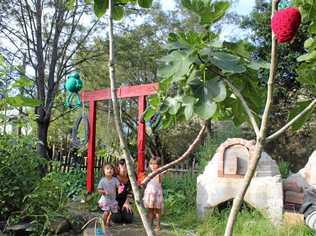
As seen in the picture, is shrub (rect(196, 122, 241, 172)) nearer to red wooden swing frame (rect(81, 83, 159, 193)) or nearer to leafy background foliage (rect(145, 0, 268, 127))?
red wooden swing frame (rect(81, 83, 159, 193))

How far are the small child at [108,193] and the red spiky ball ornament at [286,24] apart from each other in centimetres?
609

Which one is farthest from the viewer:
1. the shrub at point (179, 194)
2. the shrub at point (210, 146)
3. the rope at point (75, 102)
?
the rope at point (75, 102)

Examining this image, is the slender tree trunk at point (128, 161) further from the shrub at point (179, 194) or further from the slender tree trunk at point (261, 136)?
the shrub at point (179, 194)

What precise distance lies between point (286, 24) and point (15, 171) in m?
4.83

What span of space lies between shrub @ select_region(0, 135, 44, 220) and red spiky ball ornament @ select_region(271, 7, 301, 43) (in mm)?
4717

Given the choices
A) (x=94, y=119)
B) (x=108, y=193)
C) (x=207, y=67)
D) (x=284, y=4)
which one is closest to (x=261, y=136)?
(x=207, y=67)

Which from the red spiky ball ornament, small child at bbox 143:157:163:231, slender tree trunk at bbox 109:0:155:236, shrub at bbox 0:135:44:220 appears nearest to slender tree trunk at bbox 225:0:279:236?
the red spiky ball ornament

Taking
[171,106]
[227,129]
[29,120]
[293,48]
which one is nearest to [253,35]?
[293,48]

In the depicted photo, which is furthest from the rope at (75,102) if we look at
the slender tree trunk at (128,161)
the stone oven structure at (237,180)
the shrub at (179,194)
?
the slender tree trunk at (128,161)

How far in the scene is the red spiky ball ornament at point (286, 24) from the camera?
3.01 ft

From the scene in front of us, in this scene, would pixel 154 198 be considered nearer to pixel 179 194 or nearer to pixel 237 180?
pixel 237 180

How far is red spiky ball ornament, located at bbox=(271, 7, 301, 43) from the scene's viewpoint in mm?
917

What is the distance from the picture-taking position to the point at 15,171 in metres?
5.35

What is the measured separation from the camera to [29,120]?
5379 millimetres
